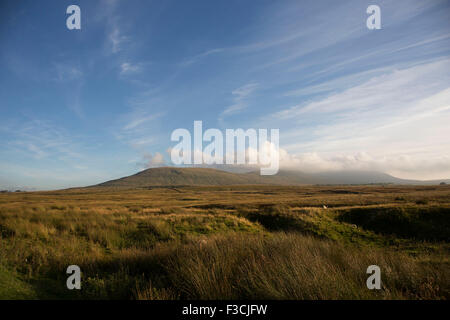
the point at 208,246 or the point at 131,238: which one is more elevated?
the point at 208,246

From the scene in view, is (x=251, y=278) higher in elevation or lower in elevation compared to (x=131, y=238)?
higher
